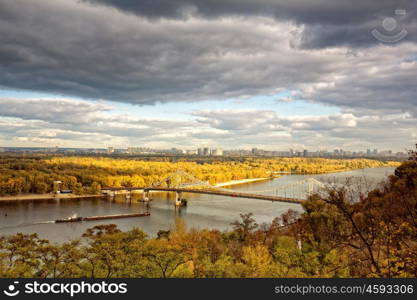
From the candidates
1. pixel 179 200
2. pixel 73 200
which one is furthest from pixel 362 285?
pixel 73 200

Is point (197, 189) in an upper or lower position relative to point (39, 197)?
upper

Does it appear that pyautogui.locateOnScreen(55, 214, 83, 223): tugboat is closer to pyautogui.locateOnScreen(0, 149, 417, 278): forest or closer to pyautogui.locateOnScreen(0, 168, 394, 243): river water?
pyautogui.locateOnScreen(0, 168, 394, 243): river water

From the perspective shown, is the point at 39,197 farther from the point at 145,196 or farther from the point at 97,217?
the point at 97,217

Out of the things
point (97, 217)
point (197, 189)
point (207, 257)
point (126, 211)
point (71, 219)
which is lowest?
point (126, 211)

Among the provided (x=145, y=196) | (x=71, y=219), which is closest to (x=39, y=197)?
(x=145, y=196)

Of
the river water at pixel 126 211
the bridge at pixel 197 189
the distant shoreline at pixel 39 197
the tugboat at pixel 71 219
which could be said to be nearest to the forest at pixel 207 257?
the river water at pixel 126 211

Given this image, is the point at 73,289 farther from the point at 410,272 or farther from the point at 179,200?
the point at 179,200

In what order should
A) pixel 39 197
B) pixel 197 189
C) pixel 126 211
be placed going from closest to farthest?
pixel 126 211 < pixel 39 197 < pixel 197 189

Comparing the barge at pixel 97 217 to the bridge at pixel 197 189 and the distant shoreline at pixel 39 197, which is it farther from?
the distant shoreline at pixel 39 197

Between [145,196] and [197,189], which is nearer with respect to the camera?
[145,196]

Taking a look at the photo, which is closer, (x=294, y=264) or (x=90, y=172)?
(x=294, y=264)

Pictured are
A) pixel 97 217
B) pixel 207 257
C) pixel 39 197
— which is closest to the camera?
pixel 207 257
